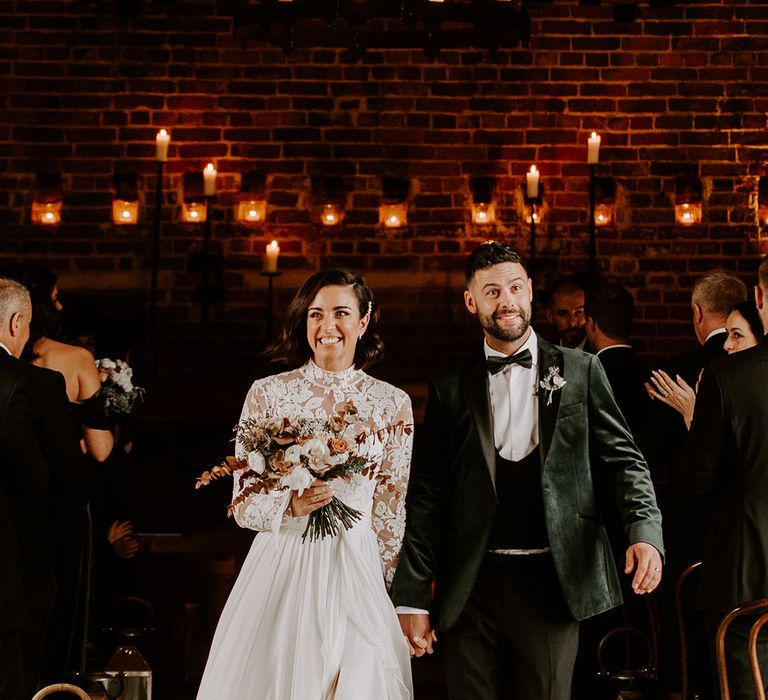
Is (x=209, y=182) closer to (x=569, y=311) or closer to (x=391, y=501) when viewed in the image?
(x=569, y=311)

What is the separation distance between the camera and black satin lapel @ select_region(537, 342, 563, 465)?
2.91 meters

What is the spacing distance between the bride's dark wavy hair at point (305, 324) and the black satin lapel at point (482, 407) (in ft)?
1.42

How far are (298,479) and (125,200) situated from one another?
168 inches

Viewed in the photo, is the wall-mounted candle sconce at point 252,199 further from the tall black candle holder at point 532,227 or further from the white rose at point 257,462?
the white rose at point 257,462

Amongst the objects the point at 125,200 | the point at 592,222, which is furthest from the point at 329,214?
the point at 592,222

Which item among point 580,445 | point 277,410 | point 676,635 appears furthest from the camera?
point 676,635

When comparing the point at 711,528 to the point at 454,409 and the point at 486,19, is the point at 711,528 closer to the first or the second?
the point at 454,409

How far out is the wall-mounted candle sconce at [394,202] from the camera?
22.1 ft

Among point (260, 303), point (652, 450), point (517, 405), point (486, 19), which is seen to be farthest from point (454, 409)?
point (260, 303)

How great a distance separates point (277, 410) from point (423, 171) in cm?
387

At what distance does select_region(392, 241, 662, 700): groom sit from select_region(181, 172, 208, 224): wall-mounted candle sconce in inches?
157

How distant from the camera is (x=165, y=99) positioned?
22.6 feet

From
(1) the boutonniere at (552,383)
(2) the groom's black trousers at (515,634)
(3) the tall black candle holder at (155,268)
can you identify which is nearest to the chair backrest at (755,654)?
(2) the groom's black trousers at (515,634)

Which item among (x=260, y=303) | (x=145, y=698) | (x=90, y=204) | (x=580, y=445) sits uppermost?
(x=90, y=204)
